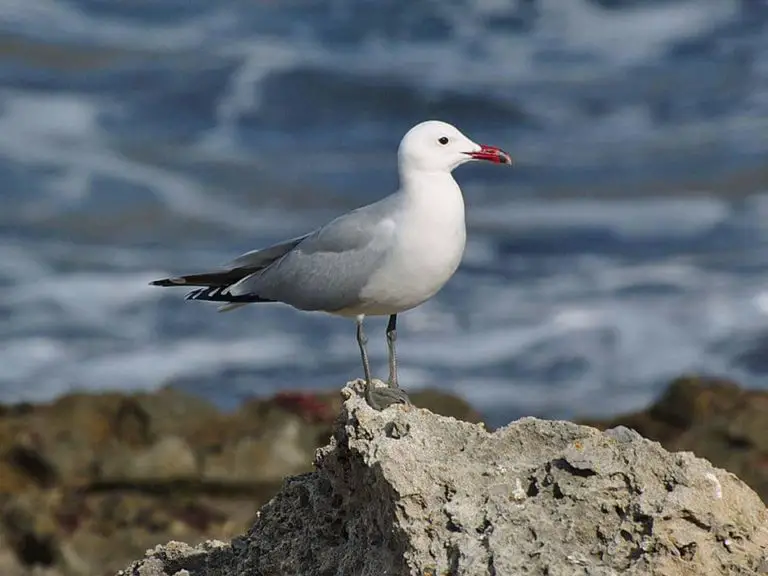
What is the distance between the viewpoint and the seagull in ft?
15.5

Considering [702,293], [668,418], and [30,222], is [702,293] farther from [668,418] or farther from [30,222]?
[30,222]

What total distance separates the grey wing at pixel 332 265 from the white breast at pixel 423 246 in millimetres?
94

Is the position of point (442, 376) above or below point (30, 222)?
below

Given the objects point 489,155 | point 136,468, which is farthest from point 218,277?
point 136,468

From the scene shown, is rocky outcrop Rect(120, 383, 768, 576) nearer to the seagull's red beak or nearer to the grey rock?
the grey rock

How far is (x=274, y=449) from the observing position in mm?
8133

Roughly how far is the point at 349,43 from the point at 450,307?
8705 mm

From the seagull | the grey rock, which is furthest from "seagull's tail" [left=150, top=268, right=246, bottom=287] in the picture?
the grey rock

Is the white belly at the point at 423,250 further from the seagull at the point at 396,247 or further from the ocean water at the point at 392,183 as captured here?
the ocean water at the point at 392,183

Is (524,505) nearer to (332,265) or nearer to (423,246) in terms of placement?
(423,246)

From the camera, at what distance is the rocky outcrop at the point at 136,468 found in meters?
6.89

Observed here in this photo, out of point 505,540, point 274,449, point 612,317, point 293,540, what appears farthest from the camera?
point 612,317

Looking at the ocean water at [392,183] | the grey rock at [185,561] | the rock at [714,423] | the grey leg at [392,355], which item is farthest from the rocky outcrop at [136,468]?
the grey rock at [185,561]

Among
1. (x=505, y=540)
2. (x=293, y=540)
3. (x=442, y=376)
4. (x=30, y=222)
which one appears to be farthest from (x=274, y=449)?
(x=30, y=222)
